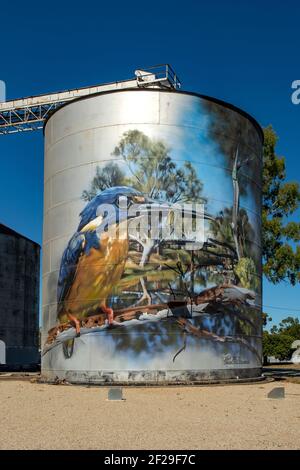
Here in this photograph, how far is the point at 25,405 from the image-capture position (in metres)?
16.5

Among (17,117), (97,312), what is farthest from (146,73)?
(97,312)

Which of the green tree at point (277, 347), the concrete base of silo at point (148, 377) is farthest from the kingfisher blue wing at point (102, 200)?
the green tree at point (277, 347)

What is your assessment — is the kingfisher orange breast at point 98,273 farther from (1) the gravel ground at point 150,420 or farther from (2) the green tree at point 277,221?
(2) the green tree at point 277,221

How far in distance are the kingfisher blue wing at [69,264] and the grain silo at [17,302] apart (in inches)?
863

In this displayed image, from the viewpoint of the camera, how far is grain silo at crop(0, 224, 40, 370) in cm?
4644

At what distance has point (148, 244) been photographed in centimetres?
2338

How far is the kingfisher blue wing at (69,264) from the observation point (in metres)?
24.4

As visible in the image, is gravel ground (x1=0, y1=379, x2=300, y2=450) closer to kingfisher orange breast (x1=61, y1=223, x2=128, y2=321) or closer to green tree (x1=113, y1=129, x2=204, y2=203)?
kingfisher orange breast (x1=61, y1=223, x2=128, y2=321)

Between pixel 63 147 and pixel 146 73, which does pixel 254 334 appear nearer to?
pixel 63 147

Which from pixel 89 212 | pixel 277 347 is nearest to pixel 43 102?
pixel 89 212

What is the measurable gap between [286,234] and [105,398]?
26259 millimetres

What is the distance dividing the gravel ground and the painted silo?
2.46 m

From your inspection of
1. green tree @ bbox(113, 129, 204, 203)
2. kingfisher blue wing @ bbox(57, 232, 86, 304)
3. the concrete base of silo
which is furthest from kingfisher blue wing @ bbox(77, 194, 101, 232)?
the concrete base of silo

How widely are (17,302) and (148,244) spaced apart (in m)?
27.6
